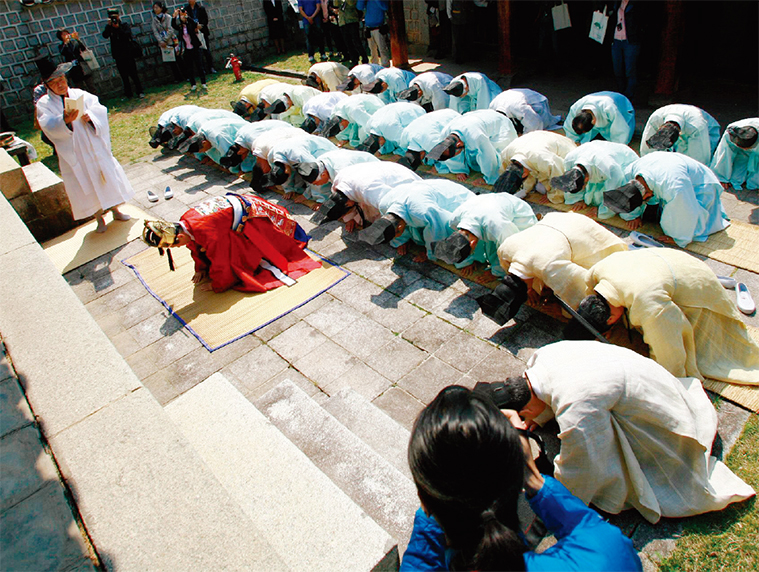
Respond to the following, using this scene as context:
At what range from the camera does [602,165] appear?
230 inches

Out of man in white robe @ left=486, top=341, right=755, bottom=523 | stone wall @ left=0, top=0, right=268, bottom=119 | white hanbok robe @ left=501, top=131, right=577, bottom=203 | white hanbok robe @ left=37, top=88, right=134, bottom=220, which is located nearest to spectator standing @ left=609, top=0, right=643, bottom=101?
white hanbok robe @ left=501, top=131, right=577, bottom=203

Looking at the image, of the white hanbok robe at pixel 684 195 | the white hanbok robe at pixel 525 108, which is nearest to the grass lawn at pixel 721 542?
the white hanbok robe at pixel 684 195

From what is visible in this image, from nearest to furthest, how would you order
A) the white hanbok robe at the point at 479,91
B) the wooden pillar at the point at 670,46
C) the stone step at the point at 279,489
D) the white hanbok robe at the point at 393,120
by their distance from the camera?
1. the stone step at the point at 279,489
2. the wooden pillar at the point at 670,46
3. the white hanbok robe at the point at 393,120
4. the white hanbok robe at the point at 479,91

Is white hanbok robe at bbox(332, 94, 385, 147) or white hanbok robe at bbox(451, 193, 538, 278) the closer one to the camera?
white hanbok robe at bbox(451, 193, 538, 278)

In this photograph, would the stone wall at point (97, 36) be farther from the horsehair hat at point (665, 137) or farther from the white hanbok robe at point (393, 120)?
the horsehair hat at point (665, 137)

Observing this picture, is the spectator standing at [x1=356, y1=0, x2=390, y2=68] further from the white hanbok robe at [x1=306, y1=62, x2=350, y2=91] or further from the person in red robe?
the person in red robe

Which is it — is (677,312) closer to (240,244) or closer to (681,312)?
(681,312)

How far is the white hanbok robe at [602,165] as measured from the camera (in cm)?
585

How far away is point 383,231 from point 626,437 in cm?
307

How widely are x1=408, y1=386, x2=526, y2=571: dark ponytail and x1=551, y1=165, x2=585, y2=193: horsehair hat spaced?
468 cm

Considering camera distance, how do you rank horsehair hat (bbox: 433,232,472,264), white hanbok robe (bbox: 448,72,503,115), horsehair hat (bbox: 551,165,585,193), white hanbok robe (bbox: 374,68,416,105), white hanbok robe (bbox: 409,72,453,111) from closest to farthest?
horsehair hat (bbox: 433,232,472,264) → horsehair hat (bbox: 551,165,585,193) → white hanbok robe (bbox: 448,72,503,115) → white hanbok robe (bbox: 409,72,453,111) → white hanbok robe (bbox: 374,68,416,105)

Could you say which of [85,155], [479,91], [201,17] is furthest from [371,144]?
[201,17]

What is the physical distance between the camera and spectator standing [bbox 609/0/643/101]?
7.70 meters

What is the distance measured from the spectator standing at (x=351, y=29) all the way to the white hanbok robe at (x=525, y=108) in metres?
5.49
